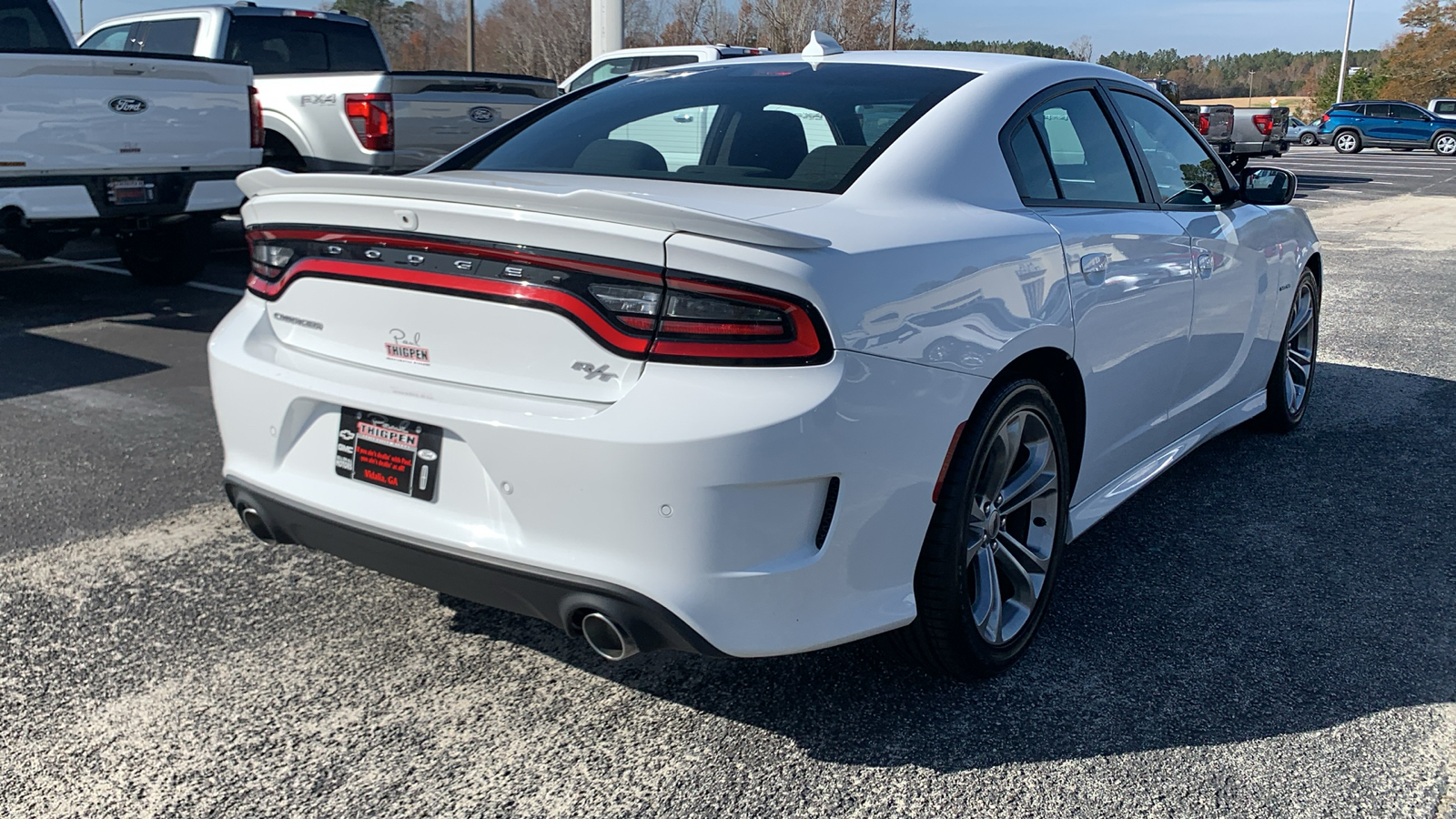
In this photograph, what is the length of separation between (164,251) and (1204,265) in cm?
705

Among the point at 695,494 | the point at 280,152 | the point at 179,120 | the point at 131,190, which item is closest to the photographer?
the point at 695,494

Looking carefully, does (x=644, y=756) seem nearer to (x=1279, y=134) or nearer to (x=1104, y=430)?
(x=1104, y=430)

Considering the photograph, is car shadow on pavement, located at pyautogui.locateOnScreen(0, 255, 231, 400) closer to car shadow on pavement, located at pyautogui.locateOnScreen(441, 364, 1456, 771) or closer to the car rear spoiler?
car shadow on pavement, located at pyautogui.locateOnScreen(441, 364, 1456, 771)

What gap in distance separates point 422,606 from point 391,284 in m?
1.09

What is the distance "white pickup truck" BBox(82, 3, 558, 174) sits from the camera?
28.9 ft

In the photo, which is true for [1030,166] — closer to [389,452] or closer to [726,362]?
[726,362]

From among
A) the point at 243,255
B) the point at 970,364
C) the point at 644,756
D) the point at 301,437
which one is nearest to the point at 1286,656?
the point at 970,364

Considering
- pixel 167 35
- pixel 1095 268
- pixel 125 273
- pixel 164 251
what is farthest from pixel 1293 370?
pixel 167 35

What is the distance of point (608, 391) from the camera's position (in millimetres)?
2369

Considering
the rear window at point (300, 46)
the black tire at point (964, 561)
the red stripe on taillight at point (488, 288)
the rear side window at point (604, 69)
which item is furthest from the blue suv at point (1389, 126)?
the red stripe on taillight at point (488, 288)

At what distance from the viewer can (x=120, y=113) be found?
712cm

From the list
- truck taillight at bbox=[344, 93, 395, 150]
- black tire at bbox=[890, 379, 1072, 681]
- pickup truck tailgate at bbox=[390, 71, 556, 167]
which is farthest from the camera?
pickup truck tailgate at bbox=[390, 71, 556, 167]

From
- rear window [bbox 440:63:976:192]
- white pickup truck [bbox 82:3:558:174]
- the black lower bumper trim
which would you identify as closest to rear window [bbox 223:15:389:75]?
white pickup truck [bbox 82:3:558:174]

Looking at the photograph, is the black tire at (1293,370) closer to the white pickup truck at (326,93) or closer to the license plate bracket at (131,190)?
the white pickup truck at (326,93)
